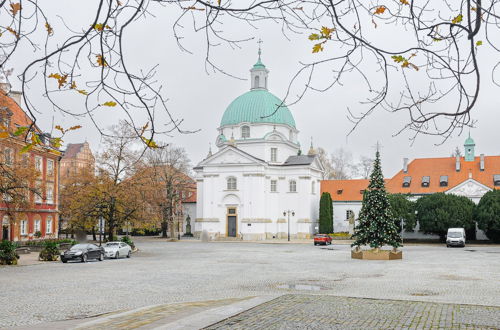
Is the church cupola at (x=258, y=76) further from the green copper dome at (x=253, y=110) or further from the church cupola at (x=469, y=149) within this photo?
the church cupola at (x=469, y=149)

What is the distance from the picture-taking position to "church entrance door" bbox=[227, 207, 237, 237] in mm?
65875

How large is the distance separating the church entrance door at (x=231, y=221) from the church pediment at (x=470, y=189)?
26.0 m

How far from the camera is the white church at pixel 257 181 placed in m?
65.4

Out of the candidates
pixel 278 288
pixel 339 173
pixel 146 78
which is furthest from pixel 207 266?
pixel 339 173

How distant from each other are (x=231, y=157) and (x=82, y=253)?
36760 mm

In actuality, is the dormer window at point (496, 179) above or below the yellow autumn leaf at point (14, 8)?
above

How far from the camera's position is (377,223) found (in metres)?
34.0

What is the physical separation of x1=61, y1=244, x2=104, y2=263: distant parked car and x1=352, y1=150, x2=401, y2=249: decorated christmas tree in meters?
16.0

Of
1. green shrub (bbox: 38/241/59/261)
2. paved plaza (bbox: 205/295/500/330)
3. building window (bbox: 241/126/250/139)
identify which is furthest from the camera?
building window (bbox: 241/126/250/139)

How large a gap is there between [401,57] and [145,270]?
21.3m

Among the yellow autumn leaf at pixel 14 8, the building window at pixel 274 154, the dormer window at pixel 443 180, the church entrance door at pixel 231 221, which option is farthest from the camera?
the building window at pixel 274 154

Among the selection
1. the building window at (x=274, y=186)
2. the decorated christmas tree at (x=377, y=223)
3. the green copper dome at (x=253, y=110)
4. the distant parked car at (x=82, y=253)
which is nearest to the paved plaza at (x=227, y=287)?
the distant parked car at (x=82, y=253)

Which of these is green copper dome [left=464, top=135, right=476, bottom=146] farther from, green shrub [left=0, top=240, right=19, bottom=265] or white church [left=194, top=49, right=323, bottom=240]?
green shrub [left=0, top=240, right=19, bottom=265]

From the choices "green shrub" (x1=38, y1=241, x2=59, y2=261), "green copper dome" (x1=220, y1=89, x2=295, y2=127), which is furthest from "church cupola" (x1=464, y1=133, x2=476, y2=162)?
"green shrub" (x1=38, y1=241, x2=59, y2=261)
